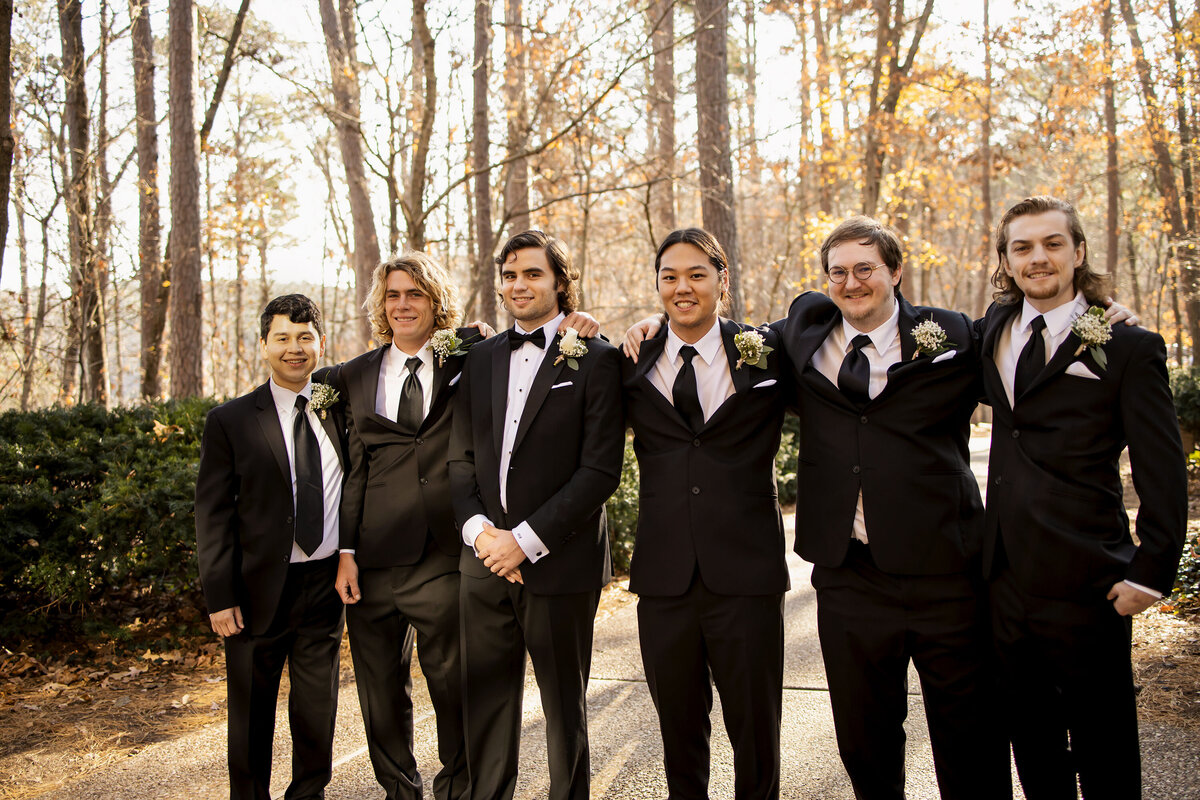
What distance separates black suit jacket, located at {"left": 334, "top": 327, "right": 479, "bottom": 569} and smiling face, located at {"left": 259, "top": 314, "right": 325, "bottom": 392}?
0.21 m

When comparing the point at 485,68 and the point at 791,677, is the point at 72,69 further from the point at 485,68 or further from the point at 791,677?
the point at 791,677

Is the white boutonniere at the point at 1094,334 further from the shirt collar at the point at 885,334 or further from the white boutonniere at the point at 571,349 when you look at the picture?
the white boutonniere at the point at 571,349

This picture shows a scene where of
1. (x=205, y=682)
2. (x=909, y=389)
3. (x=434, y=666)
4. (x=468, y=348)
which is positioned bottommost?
(x=205, y=682)

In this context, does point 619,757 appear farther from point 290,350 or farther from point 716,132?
point 716,132

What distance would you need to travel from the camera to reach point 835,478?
3.12m

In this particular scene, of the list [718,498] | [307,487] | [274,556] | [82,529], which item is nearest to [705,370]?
[718,498]

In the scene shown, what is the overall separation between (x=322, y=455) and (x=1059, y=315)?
9.63 ft

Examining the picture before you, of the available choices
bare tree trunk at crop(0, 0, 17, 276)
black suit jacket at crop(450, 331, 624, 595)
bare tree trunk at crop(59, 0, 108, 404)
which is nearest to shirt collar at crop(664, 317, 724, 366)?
black suit jacket at crop(450, 331, 624, 595)

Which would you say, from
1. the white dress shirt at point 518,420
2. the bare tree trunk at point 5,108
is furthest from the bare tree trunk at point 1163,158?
the bare tree trunk at point 5,108

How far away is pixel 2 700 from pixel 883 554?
5.12 meters

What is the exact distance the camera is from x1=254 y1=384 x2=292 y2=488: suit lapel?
357 cm

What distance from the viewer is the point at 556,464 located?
3.32m

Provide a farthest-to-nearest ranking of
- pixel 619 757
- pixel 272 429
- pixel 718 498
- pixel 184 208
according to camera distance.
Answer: pixel 184 208
pixel 619 757
pixel 272 429
pixel 718 498

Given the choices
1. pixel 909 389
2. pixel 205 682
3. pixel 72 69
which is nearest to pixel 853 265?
pixel 909 389
